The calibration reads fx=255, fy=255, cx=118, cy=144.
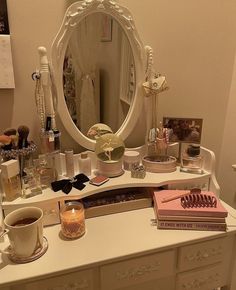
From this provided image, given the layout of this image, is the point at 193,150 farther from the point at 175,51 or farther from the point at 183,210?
the point at 175,51

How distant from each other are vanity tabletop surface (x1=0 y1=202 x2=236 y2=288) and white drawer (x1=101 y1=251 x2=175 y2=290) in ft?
0.14

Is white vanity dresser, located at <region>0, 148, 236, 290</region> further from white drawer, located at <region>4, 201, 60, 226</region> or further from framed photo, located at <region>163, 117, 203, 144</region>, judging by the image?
framed photo, located at <region>163, 117, 203, 144</region>

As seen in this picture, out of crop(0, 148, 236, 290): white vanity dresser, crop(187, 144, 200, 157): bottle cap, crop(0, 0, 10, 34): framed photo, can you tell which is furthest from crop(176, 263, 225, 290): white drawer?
crop(0, 0, 10, 34): framed photo

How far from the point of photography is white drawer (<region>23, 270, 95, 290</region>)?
29.4 inches

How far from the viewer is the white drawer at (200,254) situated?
0.89m

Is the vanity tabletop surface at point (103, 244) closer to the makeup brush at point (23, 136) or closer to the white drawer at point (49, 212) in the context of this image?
the white drawer at point (49, 212)

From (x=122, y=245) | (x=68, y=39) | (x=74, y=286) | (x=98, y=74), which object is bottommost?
(x=74, y=286)

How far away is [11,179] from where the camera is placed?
2.86 feet

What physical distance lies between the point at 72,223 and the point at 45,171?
24 cm

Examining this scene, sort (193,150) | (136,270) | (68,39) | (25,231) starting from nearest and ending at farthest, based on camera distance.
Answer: (25,231), (136,270), (68,39), (193,150)

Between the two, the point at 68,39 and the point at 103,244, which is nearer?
the point at 103,244

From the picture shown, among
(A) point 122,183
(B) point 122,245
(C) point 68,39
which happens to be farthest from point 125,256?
(C) point 68,39

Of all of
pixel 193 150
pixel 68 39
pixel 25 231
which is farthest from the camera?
pixel 193 150

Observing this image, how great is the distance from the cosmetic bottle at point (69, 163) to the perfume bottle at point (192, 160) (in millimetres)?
474
